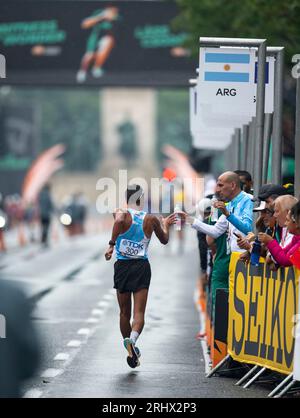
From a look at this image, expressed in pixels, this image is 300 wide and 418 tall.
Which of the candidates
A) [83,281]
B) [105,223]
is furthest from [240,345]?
[105,223]

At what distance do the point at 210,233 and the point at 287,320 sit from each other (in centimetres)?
214

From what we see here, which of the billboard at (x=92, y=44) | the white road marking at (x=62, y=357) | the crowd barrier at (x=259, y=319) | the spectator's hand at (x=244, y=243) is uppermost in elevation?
the billboard at (x=92, y=44)

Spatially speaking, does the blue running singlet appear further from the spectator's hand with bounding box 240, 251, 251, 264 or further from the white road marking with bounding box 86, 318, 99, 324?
the white road marking with bounding box 86, 318, 99, 324

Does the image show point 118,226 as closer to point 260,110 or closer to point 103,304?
point 260,110

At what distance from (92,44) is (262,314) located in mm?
26779

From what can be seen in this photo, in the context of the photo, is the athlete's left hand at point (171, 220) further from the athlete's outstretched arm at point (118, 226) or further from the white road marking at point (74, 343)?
the white road marking at point (74, 343)

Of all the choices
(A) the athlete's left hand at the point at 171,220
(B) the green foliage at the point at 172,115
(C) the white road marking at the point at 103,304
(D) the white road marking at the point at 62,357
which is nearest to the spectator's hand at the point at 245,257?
(A) the athlete's left hand at the point at 171,220

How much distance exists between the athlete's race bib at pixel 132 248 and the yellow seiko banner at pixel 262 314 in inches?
40.4

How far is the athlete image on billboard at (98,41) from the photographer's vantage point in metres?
37.6

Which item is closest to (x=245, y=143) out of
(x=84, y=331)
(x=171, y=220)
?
(x=84, y=331)

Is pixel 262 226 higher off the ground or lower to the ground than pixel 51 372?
higher

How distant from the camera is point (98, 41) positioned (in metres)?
37.7

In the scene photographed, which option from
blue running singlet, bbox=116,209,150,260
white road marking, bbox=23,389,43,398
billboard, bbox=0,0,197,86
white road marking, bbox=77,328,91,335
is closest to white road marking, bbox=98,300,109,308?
white road marking, bbox=77,328,91,335

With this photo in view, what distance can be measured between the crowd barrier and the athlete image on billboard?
25318mm
